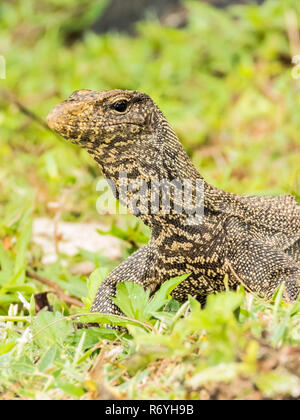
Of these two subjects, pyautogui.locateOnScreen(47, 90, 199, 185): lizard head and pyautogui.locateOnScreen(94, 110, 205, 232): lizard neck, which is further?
pyautogui.locateOnScreen(94, 110, 205, 232): lizard neck

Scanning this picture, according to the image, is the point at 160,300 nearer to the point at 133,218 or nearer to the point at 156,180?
the point at 156,180

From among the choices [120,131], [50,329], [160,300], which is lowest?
[50,329]

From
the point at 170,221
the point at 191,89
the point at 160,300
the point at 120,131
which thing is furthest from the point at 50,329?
the point at 191,89

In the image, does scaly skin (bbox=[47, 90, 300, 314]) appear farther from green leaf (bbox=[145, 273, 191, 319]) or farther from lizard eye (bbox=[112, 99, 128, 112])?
green leaf (bbox=[145, 273, 191, 319])

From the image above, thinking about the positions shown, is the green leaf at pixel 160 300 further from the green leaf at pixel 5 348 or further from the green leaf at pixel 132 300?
the green leaf at pixel 5 348

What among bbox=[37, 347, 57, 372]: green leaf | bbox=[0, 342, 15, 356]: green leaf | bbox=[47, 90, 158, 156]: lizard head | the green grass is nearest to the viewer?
the green grass

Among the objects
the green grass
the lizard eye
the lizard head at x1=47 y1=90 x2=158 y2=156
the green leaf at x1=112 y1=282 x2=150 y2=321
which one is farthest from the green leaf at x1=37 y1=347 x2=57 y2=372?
the lizard eye

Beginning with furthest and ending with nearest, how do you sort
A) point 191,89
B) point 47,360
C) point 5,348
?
1. point 191,89
2. point 5,348
3. point 47,360
